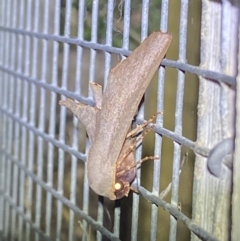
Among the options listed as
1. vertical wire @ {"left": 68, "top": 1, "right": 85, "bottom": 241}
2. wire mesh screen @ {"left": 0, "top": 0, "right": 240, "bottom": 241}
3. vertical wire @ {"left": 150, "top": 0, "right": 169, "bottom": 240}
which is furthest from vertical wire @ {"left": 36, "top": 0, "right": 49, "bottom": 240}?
vertical wire @ {"left": 150, "top": 0, "right": 169, "bottom": 240}

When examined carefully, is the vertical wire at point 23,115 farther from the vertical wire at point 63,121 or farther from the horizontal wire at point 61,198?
the vertical wire at point 63,121

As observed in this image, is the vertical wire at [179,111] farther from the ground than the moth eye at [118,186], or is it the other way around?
the vertical wire at [179,111]

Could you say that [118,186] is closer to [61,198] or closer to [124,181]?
[124,181]

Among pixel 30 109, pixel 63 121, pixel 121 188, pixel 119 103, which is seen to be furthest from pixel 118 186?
pixel 30 109

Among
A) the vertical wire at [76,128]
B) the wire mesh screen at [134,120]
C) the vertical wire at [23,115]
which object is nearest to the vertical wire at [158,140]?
the wire mesh screen at [134,120]

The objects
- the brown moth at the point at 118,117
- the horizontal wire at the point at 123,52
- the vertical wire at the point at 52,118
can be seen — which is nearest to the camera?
the horizontal wire at the point at 123,52

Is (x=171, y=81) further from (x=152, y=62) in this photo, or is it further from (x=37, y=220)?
(x=37, y=220)

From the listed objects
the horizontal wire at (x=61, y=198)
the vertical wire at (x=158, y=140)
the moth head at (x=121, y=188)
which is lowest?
the horizontal wire at (x=61, y=198)
